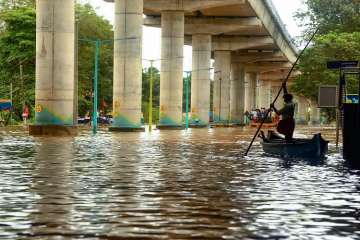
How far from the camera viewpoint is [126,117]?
57.8 m

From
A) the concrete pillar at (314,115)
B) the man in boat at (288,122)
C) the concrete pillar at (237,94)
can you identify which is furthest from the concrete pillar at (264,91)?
the man in boat at (288,122)

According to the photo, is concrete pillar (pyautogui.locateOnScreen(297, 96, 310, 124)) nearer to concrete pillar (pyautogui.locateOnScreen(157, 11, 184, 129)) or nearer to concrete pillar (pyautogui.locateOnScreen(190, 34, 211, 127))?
concrete pillar (pyautogui.locateOnScreen(190, 34, 211, 127))

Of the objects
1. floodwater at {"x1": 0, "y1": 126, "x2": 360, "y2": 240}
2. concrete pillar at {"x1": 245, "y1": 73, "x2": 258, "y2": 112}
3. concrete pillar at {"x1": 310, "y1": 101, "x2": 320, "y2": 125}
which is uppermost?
concrete pillar at {"x1": 245, "y1": 73, "x2": 258, "y2": 112}

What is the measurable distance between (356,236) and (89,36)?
9287 centimetres

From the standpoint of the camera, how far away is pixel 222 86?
97.3m

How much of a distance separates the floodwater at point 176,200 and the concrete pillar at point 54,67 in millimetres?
20082

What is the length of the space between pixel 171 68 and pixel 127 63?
1256 centimetres

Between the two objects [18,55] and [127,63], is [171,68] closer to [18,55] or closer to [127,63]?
[127,63]

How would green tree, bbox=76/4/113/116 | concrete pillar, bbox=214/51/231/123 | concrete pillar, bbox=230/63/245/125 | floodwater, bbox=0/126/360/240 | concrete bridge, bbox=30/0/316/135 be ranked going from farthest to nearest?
concrete pillar, bbox=230/63/245/125
concrete pillar, bbox=214/51/231/123
green tree, bbox=76/4/113/116
concrete bridge, bbox=30/0/316/135
floodwater, bbox=0/126/360/240

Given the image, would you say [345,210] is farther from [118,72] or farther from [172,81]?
[172,81]

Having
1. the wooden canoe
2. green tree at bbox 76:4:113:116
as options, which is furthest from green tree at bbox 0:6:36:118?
the wooden canoe

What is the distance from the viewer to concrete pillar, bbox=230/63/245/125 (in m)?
112

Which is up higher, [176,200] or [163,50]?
[163,50]

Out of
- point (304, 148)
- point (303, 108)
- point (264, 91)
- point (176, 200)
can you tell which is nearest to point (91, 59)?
point (304, 148)
